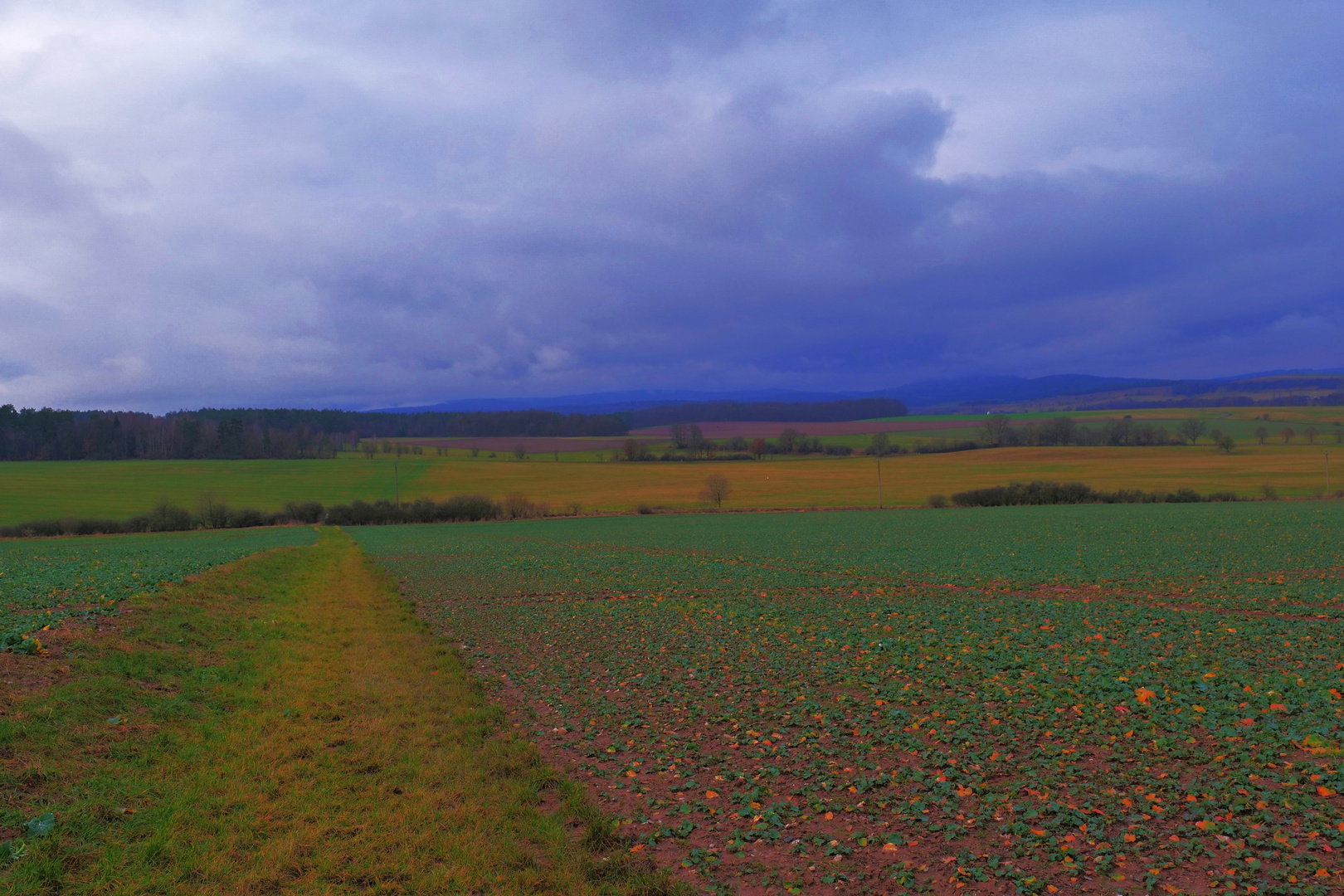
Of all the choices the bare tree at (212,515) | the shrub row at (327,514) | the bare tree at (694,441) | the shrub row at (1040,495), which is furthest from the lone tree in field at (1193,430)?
the bare tree at (212,515)

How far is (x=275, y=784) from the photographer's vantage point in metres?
9.74

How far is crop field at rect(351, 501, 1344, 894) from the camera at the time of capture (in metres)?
7.59

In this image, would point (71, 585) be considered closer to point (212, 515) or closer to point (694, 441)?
point (212, 515)

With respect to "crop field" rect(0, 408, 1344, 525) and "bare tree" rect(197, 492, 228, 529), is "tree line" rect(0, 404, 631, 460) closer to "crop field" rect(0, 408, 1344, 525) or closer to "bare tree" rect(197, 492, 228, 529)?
"crop field" rect(0, 408, 1344, 525)

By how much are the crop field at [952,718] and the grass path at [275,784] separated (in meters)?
0.99

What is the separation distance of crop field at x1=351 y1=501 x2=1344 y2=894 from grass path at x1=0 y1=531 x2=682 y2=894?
0.99 m

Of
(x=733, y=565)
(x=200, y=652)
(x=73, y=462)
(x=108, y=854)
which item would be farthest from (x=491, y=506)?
(x=73, y=462)

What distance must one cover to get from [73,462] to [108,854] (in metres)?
183

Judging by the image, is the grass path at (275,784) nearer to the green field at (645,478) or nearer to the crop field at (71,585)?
the crop field at (71,585)

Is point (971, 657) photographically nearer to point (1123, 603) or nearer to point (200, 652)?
point (1123, 603)

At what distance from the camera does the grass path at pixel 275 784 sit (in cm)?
759

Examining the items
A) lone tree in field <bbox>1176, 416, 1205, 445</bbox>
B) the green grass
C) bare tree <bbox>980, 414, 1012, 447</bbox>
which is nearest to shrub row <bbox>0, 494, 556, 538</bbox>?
the green grass

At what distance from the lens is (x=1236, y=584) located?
24.7 metres

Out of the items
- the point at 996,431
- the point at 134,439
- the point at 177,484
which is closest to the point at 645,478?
the point at 177,484
